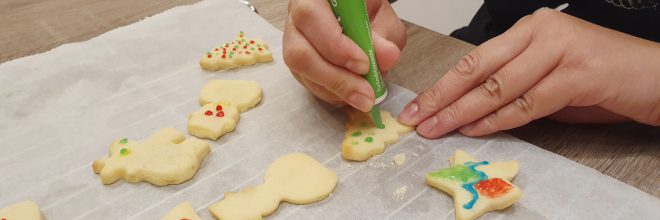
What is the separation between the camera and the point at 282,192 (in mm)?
682

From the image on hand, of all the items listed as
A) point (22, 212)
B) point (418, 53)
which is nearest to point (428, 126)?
point (418, 53)

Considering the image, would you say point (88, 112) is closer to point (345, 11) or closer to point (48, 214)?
point (48, 214)

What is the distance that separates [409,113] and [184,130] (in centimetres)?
35

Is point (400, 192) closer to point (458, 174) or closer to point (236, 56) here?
point (458, 174)

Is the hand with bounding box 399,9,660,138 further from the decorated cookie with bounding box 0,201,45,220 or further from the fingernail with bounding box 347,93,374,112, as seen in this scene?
the decorated cookie with bounding box 0,201,45,220

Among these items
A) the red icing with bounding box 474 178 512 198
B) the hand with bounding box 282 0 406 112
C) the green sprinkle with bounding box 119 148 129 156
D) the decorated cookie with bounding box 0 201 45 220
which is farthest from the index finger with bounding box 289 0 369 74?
the decorated cookie with bounding box 0 201 45 220

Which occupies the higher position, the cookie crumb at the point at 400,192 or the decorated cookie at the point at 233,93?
the cookie crumb at the point at 400,192

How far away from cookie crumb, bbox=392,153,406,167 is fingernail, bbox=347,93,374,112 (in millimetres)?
78

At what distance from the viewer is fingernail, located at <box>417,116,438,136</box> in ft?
2.51

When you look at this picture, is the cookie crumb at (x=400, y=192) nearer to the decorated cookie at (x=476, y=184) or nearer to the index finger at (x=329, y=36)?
the decorated cookie at (x=476, y=184)

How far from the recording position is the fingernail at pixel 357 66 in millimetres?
693

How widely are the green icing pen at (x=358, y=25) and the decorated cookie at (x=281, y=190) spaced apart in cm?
14

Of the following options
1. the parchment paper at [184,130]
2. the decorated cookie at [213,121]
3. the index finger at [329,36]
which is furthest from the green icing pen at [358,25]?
the decorated cookie at [213,121]

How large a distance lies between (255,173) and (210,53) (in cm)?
35
